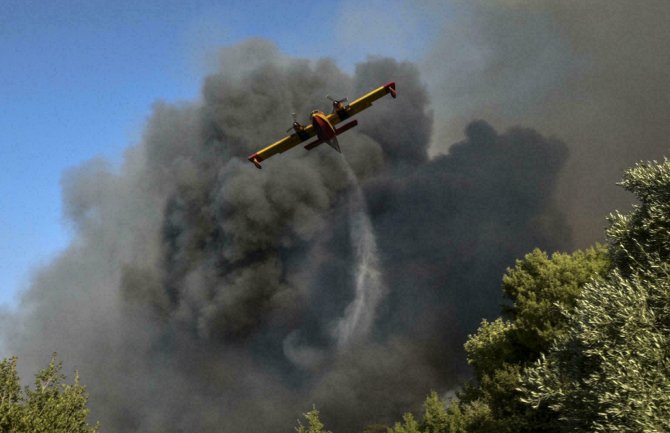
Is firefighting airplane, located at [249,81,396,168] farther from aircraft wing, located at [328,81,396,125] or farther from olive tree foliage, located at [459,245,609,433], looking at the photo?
olive tree foliage, located at [459,245,609,433]

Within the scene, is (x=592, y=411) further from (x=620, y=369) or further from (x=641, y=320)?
(x=641, y=320)

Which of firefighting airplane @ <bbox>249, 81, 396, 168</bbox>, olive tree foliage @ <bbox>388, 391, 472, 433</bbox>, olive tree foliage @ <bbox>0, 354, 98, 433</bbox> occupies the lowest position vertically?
olive tree foliage @ <bbox>0, 354, 98, 433</bbox>

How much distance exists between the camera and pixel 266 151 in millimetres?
48594

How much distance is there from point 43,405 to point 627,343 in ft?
83.3

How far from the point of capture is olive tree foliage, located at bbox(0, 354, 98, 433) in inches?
736

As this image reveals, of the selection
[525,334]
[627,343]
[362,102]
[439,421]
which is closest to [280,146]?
[362,102]

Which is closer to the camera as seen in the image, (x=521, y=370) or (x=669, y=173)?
(x=669, y=173)

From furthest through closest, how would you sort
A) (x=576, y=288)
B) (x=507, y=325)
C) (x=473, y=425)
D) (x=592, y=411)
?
1. (x=507, y=325)
2. (x=473, y=425)
3. (x=576, y=288)
4. (x=592, y=411)

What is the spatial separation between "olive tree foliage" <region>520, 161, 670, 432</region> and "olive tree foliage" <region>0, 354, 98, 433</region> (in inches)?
823

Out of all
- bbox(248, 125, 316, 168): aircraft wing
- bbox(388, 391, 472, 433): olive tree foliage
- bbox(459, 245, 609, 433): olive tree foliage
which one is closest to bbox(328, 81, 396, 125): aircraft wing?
bbox(248, 125, 316, 168): aircraft wing

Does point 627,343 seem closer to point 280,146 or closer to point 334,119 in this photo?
point 334,119

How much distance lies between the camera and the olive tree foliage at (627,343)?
1639cm

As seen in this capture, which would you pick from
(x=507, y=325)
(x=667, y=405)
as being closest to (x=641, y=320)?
(x=667, y=405)

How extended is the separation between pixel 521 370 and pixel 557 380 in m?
17.0
